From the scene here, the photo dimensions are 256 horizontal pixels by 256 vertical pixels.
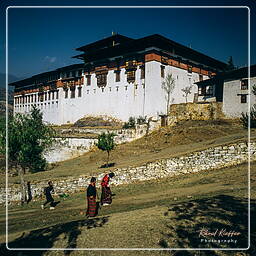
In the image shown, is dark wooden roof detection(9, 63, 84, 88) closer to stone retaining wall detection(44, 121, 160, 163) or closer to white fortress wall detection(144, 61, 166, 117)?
white fortress wall detection(144, 61, 166, 117)

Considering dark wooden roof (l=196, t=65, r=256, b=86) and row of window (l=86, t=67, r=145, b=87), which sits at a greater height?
row of window (l=86, t=67, r=145, b=87)

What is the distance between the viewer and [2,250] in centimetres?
658

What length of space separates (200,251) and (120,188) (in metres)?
11.3

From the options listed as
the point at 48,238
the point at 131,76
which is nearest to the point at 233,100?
the point at 131,76

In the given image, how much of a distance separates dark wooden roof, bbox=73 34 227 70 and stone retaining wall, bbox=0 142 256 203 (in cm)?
2555

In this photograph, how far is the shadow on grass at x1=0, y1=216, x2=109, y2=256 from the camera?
6.27 meters

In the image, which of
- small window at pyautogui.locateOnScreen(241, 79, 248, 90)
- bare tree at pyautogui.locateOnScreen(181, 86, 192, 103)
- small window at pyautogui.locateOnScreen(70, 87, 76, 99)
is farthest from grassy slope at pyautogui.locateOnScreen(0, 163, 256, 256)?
small window at pyautogui.locateOnScreen(70, 87, 76, 99)

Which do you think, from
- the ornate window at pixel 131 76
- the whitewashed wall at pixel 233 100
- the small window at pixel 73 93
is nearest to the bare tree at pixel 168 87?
the ornate window at pixel 131 76

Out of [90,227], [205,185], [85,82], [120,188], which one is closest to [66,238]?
[90,227]

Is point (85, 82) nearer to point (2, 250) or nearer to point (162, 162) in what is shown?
point (162, 162)

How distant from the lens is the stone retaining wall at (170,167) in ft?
51.4

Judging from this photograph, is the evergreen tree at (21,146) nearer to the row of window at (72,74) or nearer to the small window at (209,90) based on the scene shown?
the small window at (209,90)

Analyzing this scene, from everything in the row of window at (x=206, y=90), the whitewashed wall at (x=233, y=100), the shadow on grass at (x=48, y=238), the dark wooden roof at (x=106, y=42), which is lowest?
the shadow on grass at (x=48, y=238)

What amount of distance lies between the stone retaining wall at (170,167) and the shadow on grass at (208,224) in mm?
7624
